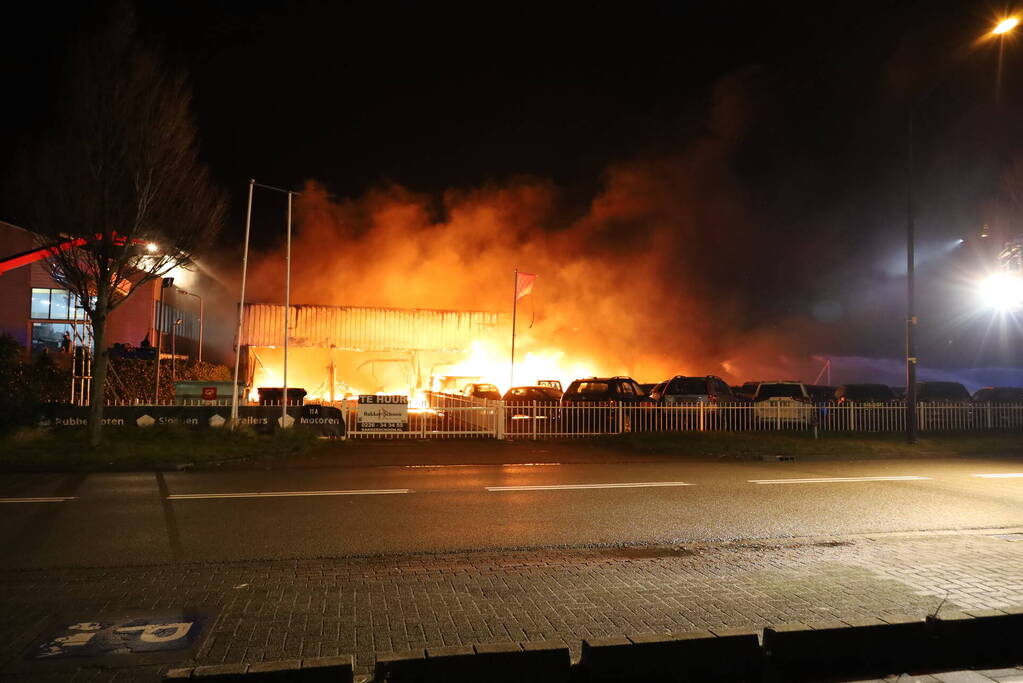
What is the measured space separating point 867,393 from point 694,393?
9.06 m

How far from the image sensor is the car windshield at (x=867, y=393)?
2661cm

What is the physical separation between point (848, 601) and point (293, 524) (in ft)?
18.3

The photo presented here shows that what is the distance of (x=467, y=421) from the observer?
64.4 feet

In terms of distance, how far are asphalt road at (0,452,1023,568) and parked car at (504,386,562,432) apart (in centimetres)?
571

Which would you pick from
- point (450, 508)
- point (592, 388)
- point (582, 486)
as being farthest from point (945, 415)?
point (450, 508)

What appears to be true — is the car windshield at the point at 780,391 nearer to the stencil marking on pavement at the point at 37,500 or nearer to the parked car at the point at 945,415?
the parked car at the point at 945,415

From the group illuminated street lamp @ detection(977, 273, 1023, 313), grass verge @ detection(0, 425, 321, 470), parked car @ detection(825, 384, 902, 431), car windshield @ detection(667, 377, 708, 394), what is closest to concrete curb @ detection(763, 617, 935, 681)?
grass verge @ detection(0, 425, 321, 470)

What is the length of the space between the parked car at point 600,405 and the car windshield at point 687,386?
0.96 metres

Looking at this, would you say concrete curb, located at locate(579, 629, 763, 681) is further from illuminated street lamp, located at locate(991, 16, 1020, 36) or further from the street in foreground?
illuminated street lamp, located at locate(991, 16, 1020, 36)

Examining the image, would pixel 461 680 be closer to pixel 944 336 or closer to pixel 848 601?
pixel 848 601

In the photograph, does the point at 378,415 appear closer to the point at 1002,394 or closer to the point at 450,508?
the point at 450,508

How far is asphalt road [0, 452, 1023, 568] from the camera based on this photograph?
23.5 feet

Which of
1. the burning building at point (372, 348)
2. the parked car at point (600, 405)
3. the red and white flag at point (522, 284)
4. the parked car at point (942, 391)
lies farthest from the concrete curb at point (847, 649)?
the burning building at point (372, 348)

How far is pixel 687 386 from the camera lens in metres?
22.2
